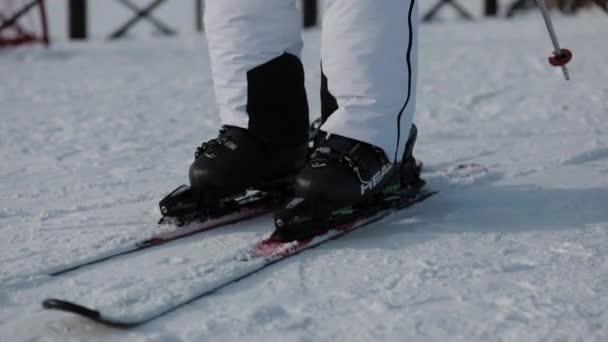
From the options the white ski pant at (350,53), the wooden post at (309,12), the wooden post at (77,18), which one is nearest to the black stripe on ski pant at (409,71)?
the white ski pant at (350,53)

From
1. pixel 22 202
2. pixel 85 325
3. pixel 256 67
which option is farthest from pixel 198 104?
pixel 85 325

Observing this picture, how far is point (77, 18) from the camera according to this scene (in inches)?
349

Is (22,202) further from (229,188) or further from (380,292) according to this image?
(380,292)

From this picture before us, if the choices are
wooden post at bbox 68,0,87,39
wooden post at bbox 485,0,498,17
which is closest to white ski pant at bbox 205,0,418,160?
wooden post at bbox 68,0,87,39

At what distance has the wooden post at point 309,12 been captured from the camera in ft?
32.2

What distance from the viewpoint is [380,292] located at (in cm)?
141

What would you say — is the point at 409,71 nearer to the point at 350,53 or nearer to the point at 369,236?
the point at 350,53

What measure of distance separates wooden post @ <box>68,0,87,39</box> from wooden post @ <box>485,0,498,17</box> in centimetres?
502

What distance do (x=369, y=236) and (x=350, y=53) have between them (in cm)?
41

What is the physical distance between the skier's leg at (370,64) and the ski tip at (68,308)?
29.4 inches

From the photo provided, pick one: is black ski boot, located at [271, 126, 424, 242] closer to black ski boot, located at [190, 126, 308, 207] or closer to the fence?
black ski boot, located at [190, 126, 308, 207]

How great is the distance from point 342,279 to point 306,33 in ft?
25.1

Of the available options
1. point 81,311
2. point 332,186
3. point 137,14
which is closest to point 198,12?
point 137,14

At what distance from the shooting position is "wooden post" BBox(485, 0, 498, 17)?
33.7 ft
